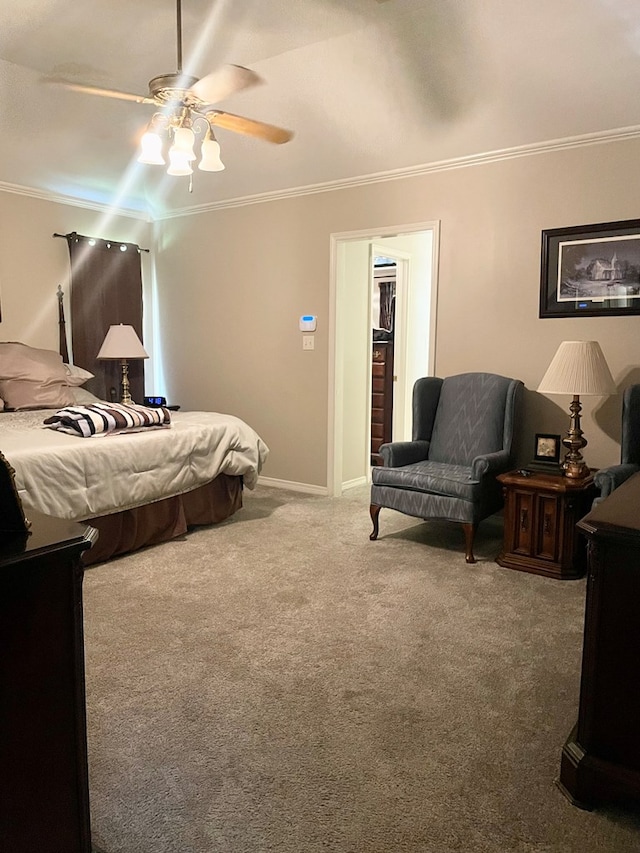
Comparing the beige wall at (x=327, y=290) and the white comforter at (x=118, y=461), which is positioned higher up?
the beige wall at (x=327, y=290)

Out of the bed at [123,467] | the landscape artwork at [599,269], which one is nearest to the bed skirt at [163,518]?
the bed at [123,467]

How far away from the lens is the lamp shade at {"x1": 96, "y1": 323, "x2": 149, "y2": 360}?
5.14 meters

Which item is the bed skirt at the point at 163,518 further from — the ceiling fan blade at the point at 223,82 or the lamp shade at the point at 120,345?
the ceiling fan blade at the point at 223,82

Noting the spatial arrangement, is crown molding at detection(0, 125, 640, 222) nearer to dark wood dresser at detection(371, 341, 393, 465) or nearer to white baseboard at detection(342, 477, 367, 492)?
dark wood dresser at detection(371, 341, 393, 465)

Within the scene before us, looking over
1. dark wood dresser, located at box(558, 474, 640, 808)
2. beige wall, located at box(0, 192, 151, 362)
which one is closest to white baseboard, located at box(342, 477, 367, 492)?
beige wall, located at box(0, 192, 151, 362)

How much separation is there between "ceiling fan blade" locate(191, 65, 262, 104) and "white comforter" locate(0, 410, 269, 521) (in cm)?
180

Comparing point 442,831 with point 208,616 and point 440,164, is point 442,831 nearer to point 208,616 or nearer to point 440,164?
point 208,616

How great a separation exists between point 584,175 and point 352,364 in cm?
221

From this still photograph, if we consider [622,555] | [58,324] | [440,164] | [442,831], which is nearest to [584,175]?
[440,164]

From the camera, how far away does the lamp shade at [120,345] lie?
5.14 meters

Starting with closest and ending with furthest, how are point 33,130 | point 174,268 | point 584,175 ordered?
point 584,175
point 33,130
point 174,268

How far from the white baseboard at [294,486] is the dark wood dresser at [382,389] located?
1.19m

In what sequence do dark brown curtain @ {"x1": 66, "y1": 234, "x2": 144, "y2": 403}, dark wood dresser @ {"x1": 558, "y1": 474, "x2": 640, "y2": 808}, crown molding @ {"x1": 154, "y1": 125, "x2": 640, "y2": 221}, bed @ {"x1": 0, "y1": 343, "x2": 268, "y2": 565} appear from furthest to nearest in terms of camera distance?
dark brown curtain @ {"x1": 66, "y1": 234, "x2": 144, "y2": 403}, crown molding @ {"x1": 154, "y1": 125, "x2": 640, "y2": 221}, bed @ {"x1": 0, "y1": 343, "x2": 268, "y2": 565}, dark wood dresser @ {"x1": 558, "y1": 474, "x2": 640, "y2": 808}

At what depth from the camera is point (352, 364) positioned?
5.29 metres
